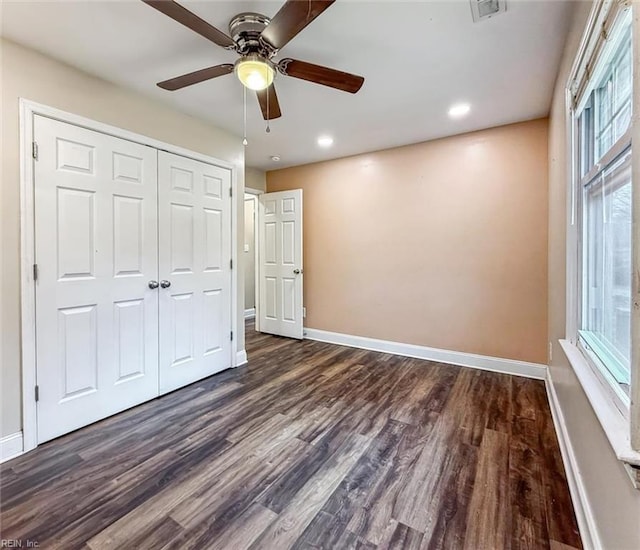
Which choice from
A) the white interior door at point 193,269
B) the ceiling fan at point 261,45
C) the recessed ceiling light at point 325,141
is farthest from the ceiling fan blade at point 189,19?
the recessed ceiling light at point 325,141

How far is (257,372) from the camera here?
313 cm

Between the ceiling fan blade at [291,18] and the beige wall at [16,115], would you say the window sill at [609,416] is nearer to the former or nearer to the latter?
the ceiling fan blade at [291,18]

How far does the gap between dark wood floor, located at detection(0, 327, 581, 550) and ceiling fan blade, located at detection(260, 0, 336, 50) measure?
7.11 ft

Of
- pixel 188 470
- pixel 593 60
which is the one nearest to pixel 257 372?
pixel 188 470

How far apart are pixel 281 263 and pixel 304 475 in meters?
3.07

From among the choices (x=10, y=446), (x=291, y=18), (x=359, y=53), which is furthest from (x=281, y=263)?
(x=291, y=18)

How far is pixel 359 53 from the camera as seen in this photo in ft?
6.32

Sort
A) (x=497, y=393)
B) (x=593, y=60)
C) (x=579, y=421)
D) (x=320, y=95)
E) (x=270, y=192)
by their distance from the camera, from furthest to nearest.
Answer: (x=270, y=192) → (x=497, y=393) → (x=320, y=95) → (x=579, y=421) → (x=593, y=60)

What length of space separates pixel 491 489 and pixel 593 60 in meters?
2.07

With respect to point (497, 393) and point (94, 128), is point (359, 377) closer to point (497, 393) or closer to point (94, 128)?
point (497, 393)

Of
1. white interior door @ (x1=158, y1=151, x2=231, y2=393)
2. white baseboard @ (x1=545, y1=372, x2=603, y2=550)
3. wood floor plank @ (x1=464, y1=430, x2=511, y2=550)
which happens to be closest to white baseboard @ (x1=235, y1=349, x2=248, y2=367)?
white interior door @ (x1=158, y1=151, x2=231, y2=393)

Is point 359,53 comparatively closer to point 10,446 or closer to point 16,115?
point 16,115

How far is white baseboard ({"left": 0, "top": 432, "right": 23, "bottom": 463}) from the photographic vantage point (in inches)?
70.2

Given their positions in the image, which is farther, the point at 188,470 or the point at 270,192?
the point at 270,192
